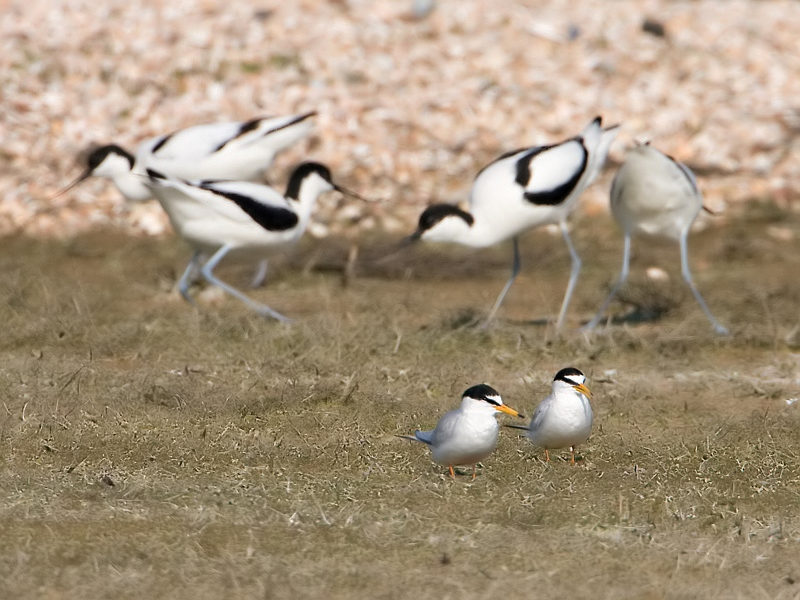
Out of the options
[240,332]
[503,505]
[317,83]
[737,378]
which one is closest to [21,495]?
[503,505]

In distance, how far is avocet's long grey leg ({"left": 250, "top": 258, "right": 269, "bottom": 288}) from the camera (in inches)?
308

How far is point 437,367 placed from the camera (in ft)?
18.7

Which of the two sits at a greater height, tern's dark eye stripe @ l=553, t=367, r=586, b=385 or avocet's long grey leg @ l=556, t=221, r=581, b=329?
tern's dark eye stripe @ l=553, t=367, r=586, b=385

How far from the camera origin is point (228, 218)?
22.3 ft

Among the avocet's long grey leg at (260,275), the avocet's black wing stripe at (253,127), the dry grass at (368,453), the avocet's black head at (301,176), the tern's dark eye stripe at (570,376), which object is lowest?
the avocet's long grey leg at (260,275)

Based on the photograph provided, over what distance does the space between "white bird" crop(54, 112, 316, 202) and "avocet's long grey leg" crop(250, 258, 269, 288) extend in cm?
60

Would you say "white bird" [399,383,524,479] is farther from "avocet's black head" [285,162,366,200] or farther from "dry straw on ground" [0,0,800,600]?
"avocet's black head" [285,162,366,200]

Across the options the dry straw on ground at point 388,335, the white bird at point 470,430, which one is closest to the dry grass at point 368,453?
the dry straw on ground at point 388,335

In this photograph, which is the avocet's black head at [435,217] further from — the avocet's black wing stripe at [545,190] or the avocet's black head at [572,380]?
the avocet's black head at [572,380]

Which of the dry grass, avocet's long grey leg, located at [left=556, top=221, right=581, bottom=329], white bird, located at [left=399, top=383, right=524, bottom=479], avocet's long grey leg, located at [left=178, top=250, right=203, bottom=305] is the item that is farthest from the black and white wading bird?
white bird, located at [left=399, top=383, right=524, bottom=479]

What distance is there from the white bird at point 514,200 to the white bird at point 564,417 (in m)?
2.24

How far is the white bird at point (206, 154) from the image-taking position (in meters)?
7.77

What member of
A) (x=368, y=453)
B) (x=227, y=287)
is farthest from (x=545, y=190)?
(x=368, y=453)

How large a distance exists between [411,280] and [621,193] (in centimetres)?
159
